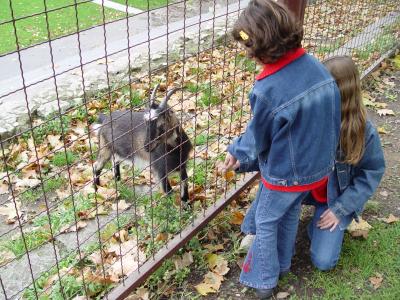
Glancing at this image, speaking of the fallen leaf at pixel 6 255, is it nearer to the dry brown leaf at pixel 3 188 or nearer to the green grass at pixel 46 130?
the dry brown leaf at pixel 3 188

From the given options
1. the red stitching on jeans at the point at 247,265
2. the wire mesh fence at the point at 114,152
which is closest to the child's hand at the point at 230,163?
the wire mesh fence at the point at 114,152

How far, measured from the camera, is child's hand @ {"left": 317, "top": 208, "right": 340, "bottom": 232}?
10.1ft

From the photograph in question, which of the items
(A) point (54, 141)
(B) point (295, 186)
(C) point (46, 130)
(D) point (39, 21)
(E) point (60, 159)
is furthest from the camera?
(D) point (39, 21)

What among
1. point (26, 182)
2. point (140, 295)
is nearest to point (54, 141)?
point (26, 182)

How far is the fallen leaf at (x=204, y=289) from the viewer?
3.09m

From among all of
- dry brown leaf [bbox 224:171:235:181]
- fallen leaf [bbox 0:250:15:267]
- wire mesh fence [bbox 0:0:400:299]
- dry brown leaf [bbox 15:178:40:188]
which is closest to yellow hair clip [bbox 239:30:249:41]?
wire mesh fence [bbox 0:0:400:299]

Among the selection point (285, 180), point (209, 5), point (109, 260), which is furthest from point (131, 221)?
point (209, 5)

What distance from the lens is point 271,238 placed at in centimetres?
288

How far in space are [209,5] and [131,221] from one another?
10.1 m

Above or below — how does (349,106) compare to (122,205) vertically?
above

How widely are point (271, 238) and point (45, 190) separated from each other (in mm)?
2534

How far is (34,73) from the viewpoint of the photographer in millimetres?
7160

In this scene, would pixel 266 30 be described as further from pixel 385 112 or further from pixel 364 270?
pixel 385 112

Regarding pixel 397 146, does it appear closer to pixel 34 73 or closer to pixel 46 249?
pixel 46 249
